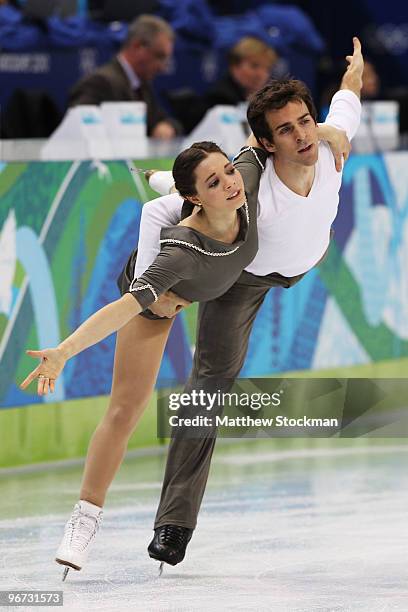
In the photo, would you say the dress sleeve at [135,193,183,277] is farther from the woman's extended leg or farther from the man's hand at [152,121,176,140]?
the man's hand at [152,121,176,140]

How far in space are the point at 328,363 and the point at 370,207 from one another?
35.8 inches

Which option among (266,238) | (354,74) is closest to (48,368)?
(266,238)

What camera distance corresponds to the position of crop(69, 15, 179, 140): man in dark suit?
822 centimetres

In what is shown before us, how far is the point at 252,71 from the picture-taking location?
9.23 metres

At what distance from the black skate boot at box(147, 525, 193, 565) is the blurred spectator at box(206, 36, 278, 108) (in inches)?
181

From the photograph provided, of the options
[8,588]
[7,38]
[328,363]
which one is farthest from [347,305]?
[8,588]

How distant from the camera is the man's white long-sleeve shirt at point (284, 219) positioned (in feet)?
15.5

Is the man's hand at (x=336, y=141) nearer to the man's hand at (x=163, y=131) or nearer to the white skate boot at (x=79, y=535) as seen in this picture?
the white skate boot at (x=79, y=535)

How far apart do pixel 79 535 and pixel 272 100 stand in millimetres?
1497

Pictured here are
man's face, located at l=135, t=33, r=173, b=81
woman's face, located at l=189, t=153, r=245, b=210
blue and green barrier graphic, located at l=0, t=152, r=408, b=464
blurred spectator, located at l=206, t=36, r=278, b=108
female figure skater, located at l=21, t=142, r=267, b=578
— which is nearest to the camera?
female figure skater, located at l=21, t=142, r=267, b=578

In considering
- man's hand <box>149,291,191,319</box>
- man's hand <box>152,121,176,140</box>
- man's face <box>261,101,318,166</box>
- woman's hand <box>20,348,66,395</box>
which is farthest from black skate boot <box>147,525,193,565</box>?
man's hand <box>152,121,176,140</box>

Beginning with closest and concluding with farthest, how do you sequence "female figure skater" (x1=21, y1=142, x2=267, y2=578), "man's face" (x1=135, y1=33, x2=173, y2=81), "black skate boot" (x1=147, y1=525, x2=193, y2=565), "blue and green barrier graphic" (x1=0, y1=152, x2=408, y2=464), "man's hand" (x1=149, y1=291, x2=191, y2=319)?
"female figure skater" (x1=21, y1=142, x2=267, y2=578)
"man's hand" (x1=149, y1=291, x2=191, y2=319)
"black skate boot" (x1=147, y1=525, x2=193, y2=565)
"blue and green barrier graphic" (x1=0, y1=152, x2=408, y2=464)
"man's face" (x1=135, y1=33, x2=173, y2=81)

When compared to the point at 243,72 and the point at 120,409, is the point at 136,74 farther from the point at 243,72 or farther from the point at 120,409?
the point at 120,409

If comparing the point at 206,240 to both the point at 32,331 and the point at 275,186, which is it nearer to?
the point at 275,186
